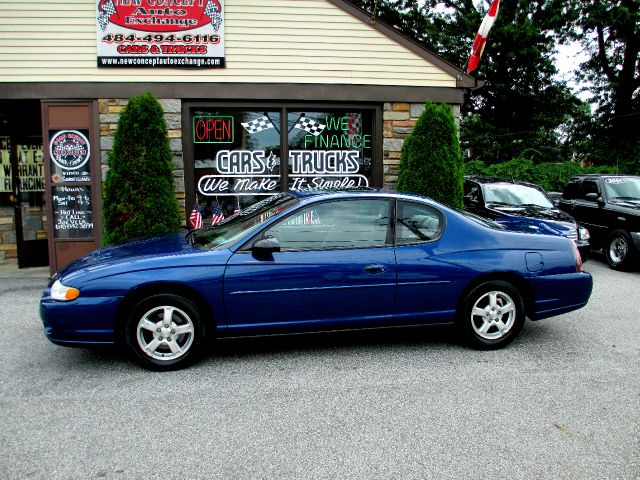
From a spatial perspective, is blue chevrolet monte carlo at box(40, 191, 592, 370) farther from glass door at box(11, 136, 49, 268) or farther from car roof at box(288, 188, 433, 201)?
glass door at box(11, 136, 49, 268)

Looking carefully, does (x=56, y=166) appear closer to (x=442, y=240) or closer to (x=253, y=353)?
(x=253, y=353)

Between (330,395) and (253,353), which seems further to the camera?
(253,353)

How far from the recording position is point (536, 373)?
4273 mm

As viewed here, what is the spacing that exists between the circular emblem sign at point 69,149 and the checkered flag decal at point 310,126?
3452mm

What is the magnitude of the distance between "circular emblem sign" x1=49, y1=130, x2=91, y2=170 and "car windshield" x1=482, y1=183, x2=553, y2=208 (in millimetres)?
6840

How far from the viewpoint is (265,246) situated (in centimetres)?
425

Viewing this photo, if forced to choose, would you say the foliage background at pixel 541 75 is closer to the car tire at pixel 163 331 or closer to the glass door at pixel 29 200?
the glass door at pixel 29 200

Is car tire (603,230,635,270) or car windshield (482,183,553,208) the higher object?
car windshield (482,183,553,208)

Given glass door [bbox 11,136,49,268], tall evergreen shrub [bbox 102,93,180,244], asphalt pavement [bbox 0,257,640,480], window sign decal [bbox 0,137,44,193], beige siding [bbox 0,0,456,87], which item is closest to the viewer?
asphalt pavement [bbox 0,257,640,480]

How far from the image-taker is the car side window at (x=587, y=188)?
10214 mm

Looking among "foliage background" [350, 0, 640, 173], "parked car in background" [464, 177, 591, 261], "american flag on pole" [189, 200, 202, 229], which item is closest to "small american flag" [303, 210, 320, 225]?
"american flag on pole" [189, 200, 202, 229]

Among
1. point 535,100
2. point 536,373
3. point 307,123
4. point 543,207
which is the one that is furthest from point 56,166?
point 535,100

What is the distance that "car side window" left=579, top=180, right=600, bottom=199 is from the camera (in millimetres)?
10214

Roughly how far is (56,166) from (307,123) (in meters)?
4.14
